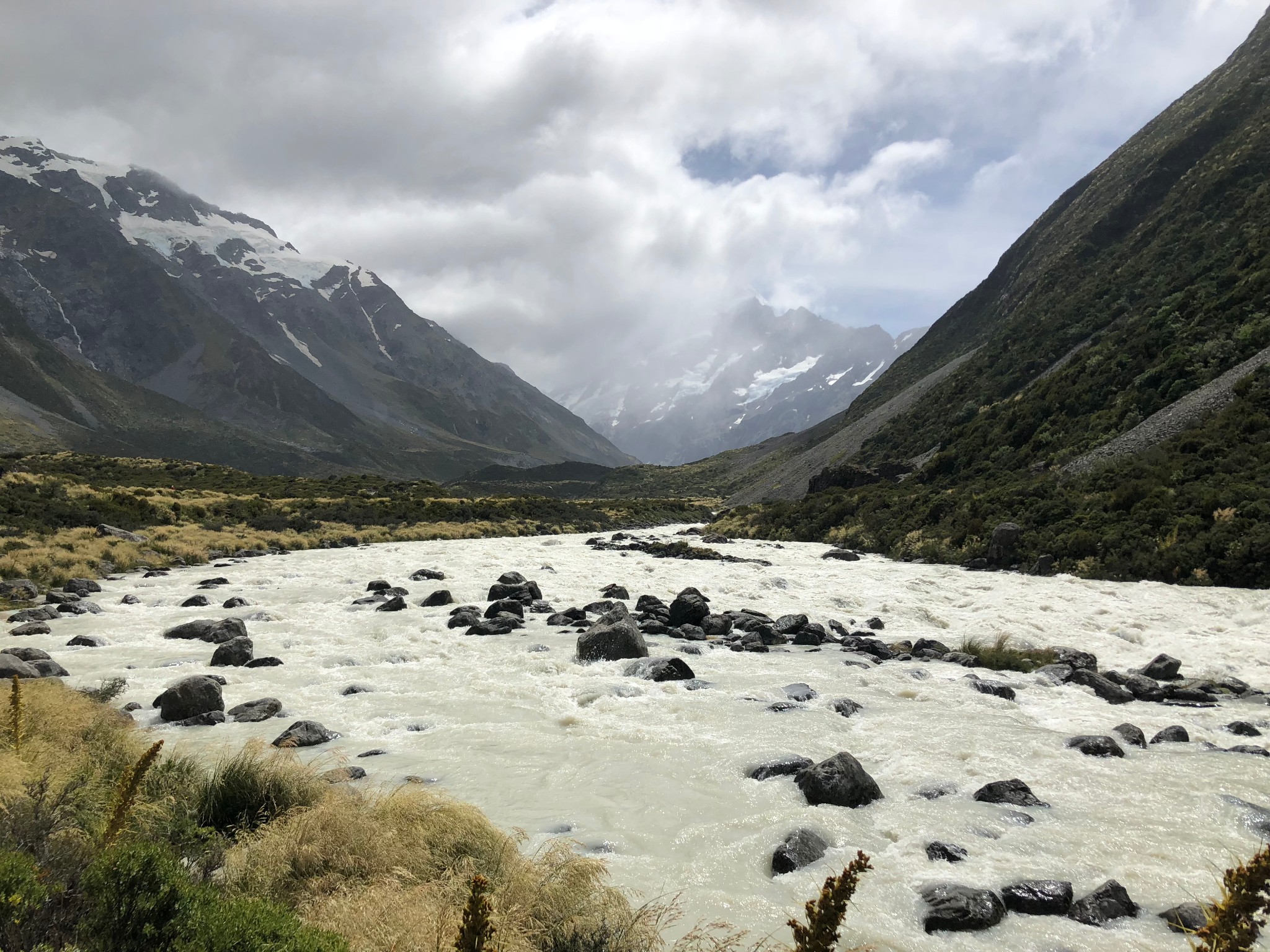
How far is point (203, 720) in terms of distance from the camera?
1048cm

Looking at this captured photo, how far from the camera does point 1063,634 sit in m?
16.9

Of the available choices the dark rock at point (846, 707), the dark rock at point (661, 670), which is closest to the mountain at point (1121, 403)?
the dark rock at point (846, 707)

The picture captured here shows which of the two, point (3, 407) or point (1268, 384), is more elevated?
point (3, 407)

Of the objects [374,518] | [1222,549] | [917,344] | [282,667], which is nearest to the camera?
[282,667]

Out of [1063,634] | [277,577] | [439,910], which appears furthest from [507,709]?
[277,577]

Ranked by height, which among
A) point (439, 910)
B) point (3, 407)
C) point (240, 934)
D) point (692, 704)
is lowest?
point (692, 704)

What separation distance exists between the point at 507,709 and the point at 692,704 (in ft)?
11.6

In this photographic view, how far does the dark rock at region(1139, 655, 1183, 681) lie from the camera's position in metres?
13.2

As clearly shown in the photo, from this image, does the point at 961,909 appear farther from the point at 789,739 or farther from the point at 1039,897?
the point at 789,739

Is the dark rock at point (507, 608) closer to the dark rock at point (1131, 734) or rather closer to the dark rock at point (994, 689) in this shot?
the dark rock at point (994, 689)

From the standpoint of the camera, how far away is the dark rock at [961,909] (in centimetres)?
573

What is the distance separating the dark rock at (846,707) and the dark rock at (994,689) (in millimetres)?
2819

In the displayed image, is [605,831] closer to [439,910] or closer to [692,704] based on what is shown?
[439,910]

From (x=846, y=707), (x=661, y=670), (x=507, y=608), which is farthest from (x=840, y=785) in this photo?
(x=507, y=608)
